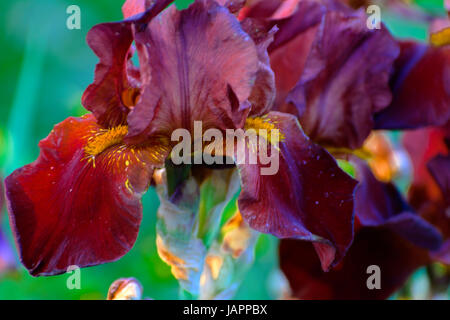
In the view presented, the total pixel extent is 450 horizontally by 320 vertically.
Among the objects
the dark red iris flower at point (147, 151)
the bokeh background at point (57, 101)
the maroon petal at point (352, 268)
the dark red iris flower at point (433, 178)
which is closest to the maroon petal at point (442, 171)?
the dark red iris flower at point (433, 178)

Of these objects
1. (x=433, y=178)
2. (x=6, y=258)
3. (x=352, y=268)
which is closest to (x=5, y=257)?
(x=6, y=258)

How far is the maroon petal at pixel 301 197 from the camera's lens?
53 cm

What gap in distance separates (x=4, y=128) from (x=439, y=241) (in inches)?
40.4

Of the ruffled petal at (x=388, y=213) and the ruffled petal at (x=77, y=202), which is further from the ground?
the ruffled petal at (x=77, y=202)

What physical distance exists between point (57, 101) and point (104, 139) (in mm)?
901

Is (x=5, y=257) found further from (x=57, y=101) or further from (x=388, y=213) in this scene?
(x=388, y=213)

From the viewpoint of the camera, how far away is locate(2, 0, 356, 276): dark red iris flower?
508 mm

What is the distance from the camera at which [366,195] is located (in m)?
0.79

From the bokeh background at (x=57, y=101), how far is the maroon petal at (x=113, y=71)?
22.6 inches

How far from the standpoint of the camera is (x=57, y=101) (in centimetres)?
141

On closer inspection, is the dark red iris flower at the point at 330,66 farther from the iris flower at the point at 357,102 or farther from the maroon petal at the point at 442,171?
the maroon petal at the point at 442,171

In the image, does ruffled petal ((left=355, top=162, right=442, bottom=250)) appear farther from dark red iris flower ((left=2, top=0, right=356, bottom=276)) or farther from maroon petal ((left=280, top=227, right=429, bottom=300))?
dark red iris flower ((left=2, top=0, right=356, bottom=276))

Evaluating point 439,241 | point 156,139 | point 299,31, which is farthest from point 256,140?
point 439,241
